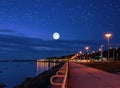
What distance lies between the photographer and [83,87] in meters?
17.7

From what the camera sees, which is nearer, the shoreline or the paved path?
the paved path

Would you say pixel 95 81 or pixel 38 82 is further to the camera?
pixel 38 82

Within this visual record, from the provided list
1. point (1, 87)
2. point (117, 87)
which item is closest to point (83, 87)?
point (117, 87)

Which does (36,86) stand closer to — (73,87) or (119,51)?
(73,87)

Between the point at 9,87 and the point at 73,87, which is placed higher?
the point at 73,87

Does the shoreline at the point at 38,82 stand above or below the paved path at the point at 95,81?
Result: below

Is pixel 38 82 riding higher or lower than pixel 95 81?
lower

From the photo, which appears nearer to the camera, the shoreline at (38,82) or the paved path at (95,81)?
the paved path at (95,81)

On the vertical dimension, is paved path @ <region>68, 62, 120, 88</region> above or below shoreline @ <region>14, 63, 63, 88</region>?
above

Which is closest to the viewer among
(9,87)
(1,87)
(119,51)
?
(1,87)

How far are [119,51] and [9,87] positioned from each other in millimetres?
118808

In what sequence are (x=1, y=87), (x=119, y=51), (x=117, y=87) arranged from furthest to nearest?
(x=119, y=51), (x=1, y=87), (x=117, y=87)

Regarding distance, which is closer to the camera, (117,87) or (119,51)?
(117,87)

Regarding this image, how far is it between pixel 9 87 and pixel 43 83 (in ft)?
108
